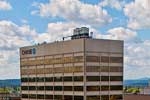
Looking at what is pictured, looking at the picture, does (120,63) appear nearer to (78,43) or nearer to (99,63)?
(99,63)

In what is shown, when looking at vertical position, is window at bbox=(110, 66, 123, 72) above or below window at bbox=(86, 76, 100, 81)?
above

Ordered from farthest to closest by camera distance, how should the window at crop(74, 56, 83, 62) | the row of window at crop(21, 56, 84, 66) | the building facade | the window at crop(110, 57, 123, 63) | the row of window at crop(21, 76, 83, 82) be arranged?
the window at crop(110, 57, 123, 63) → the row of window at crop(21, 56, 84, 66) → the row of window at crop(21, 76, 83, 82) → the window at crop(74, 56, 83, 62) → the building facade

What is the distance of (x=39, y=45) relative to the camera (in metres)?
150

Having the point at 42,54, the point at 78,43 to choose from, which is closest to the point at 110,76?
the point at 78,43

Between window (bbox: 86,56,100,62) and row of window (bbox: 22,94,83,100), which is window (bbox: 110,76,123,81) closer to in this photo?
window (bbox: 86,56,100,62)

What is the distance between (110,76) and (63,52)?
2002 cm

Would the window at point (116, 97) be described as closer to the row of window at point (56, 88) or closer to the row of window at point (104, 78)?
the row of window at point (104, 78)

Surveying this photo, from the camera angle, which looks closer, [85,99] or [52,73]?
[85,99]

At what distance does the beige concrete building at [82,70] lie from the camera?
124062 mm

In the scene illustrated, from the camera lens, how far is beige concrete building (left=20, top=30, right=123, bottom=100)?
124062 mm

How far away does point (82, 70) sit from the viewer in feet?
405

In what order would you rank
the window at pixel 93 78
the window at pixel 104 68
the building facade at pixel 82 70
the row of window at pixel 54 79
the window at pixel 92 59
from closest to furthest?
the window at pixel 93 78 < the window at pixel 92 59 < the building facade at pixel 82 70 < the row of window at pixel 54 79 < the window at pixel 104 68

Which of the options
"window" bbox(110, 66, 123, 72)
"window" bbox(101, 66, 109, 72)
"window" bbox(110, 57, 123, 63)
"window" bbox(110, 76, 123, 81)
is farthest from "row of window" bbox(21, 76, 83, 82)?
"window" bbox(110, 57, 123, 63)

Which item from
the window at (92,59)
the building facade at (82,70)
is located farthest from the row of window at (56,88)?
the window at (92,59)
